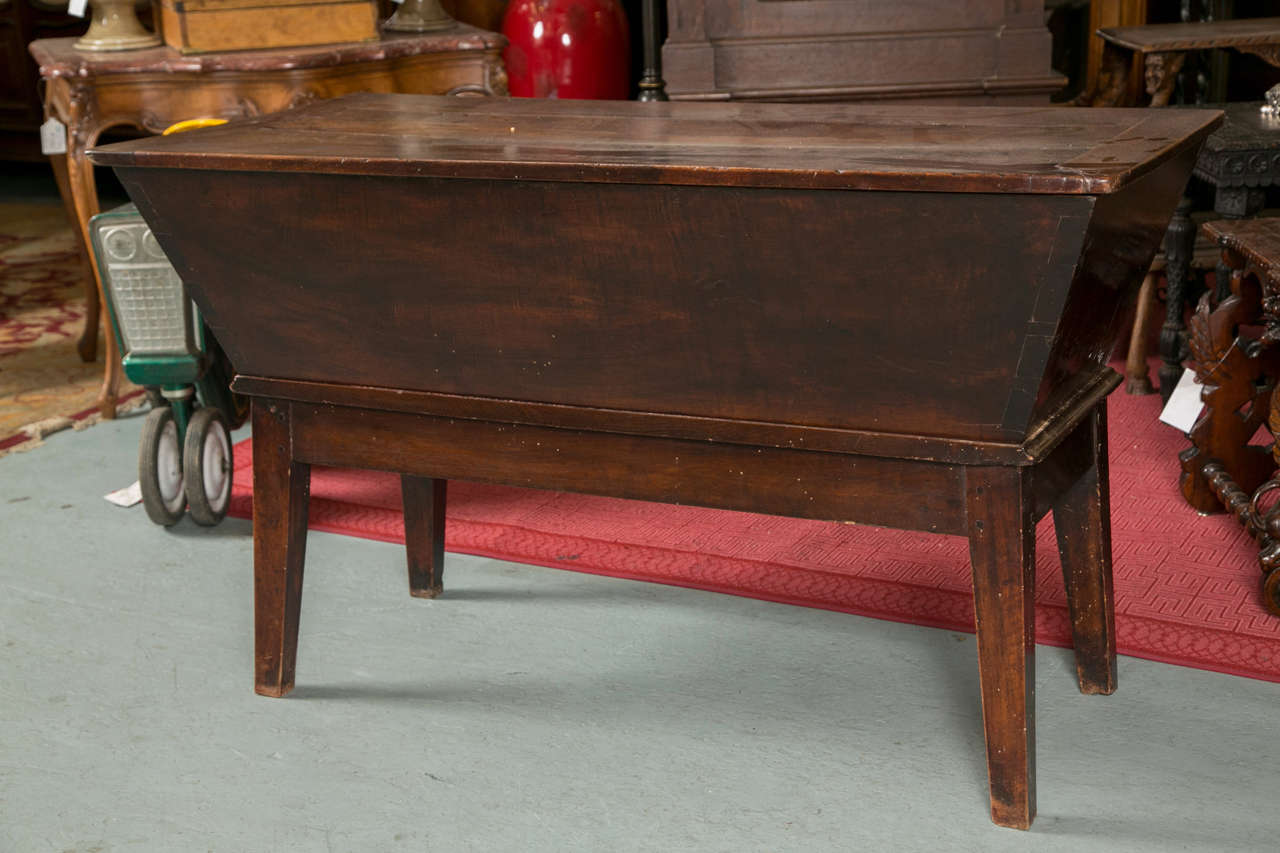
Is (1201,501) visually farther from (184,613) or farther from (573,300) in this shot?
(184,613)

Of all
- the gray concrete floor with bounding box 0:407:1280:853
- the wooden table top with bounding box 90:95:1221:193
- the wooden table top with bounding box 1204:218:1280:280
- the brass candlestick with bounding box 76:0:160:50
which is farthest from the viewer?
the brass candlestick with bounding box 76:0:160:50

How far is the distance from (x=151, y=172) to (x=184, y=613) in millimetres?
872

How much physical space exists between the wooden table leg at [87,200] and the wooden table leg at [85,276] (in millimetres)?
87

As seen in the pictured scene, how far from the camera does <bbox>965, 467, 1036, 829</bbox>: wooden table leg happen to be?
5.50 feet

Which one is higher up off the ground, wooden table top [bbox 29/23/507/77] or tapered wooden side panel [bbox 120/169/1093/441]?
wooden table top [bbox 29/23/507/77]

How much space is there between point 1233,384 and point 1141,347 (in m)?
0.75

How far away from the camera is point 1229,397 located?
2693 millimetres

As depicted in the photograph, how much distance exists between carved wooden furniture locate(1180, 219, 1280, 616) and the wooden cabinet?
5158 millimetres

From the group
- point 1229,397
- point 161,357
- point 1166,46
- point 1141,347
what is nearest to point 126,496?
point 161,357

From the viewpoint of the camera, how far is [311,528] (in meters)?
2.79

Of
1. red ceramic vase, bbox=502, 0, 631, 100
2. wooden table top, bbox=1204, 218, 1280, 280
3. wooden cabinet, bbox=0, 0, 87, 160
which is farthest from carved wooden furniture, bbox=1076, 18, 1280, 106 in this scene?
wooden cabinet, bbox=0, 0, 87, 160

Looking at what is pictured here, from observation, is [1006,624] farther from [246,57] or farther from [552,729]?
[246,57]

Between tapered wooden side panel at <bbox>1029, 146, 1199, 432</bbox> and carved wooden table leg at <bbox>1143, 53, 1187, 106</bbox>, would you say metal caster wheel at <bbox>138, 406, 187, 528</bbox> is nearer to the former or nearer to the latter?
tapered wooden side panel at <bbox>1029, 146, 1199, 432</bbox>

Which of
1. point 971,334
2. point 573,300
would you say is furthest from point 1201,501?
point 573,300
